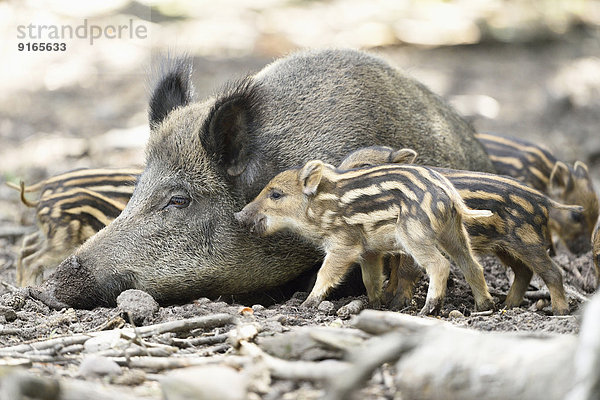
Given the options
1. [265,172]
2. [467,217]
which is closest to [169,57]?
[265,172]

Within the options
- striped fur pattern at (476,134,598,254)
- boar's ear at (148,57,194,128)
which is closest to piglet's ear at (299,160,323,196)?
boar's ear at (148,57,194,128)

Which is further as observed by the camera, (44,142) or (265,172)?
(44,142)

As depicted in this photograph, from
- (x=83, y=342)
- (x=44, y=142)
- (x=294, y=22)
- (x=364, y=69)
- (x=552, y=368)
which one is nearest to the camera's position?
(x=552, y=368)

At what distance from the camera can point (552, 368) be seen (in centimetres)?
279

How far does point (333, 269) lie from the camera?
5.04 meters

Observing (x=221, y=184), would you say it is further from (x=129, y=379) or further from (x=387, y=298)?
(x=129, y=379)

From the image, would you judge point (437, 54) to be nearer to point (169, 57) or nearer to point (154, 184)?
point (169, 57)

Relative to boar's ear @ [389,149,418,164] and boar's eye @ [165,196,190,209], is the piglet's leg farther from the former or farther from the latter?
boar's eye @ [165,196,190,209]

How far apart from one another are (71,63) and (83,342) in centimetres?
1143

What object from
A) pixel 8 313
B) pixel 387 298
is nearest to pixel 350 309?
pixel 387 298

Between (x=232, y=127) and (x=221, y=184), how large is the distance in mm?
393

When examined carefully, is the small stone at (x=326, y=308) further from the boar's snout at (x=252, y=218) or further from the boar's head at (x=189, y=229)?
the boar's head at (x=189, y=229)

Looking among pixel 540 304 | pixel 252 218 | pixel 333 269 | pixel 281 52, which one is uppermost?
pixel 281 52

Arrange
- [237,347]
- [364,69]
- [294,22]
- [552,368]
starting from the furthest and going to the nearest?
[294,22] → [364,69] → [237,347] → [552,368]
